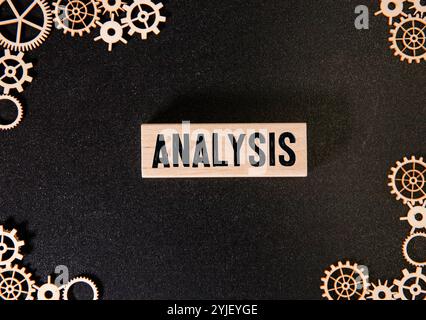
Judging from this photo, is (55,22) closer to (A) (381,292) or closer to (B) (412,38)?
(B) (412,38)

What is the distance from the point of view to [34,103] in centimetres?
127

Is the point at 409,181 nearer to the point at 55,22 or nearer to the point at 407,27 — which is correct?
the point at 407,27

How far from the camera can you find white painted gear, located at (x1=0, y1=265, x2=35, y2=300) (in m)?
1.25

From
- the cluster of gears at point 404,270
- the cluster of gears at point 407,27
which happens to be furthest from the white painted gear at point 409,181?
the cluster of gears at point 407,27

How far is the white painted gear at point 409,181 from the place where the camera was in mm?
1251

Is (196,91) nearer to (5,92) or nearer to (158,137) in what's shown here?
(158,137)

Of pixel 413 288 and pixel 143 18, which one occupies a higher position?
pixel 143 18

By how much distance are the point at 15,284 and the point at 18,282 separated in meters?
0.01

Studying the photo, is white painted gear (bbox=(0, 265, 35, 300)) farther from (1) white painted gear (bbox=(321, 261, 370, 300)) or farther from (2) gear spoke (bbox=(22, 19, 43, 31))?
(1) white painted gear (bbox=(321, 261, 370, 300))

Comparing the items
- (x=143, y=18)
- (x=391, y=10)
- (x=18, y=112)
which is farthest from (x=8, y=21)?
(x=391, y=10)

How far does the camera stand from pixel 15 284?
49.5 inches

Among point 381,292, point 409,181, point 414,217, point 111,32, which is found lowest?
point 381,292

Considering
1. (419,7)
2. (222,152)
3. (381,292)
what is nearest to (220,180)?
(222,152)

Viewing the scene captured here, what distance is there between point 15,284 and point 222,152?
0.80 m
